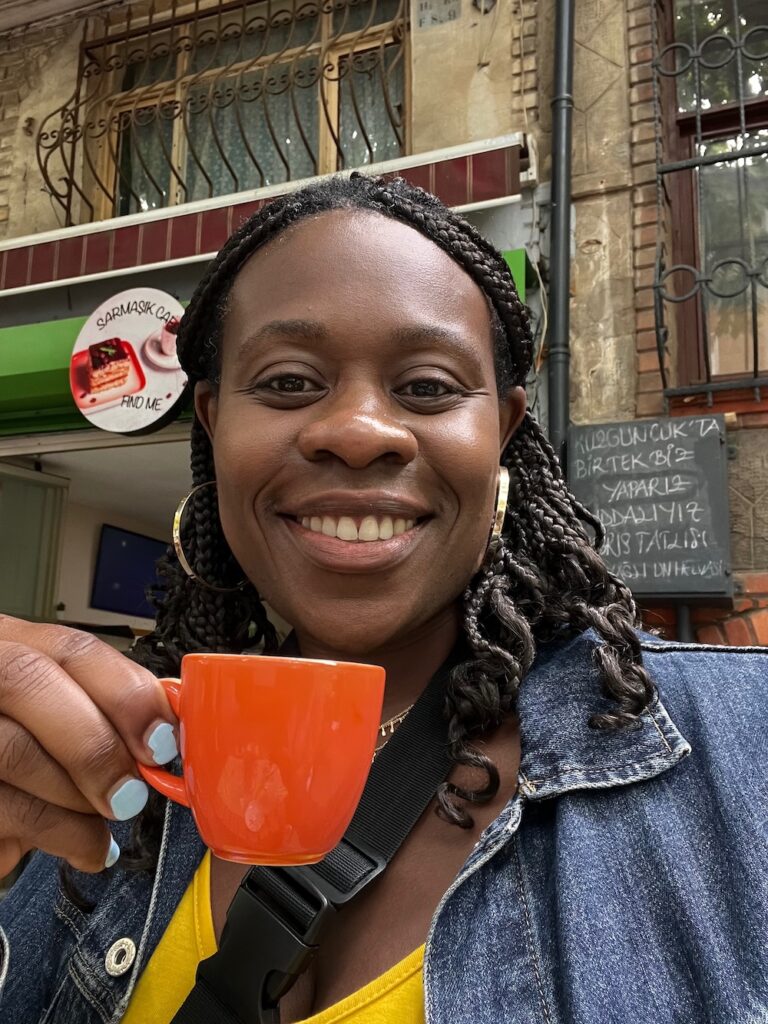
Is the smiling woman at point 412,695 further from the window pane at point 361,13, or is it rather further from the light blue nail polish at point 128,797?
the window pane at point 361,13

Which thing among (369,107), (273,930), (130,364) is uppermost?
(369,107)

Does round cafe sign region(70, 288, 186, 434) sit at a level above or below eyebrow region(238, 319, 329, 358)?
above

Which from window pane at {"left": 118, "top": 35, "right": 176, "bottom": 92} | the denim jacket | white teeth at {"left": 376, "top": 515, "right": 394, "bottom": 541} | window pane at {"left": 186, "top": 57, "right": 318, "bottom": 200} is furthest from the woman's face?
window pane at {"left": 118, "top": 35, "right": 176, "bottom": 92}

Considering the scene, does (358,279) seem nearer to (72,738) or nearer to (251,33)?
(72,738)

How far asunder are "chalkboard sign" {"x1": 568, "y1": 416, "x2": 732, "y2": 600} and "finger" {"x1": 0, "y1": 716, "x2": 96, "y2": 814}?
2655 mm

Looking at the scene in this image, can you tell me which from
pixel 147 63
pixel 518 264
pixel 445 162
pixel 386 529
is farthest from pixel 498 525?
pixel 147 63

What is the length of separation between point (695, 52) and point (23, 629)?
3801 mm

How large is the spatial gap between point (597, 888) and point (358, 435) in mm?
587

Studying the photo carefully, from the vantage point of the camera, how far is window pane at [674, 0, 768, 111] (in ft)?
12.1

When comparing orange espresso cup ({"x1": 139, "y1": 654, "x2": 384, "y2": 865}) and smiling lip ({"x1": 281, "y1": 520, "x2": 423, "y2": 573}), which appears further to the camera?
smiling lip ({"x1": 281, "y1": 520, "x2": 423, "y2": 573})

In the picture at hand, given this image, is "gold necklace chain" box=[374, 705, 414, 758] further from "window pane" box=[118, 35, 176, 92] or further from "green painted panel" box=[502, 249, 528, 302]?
"window pane" box=[118, 35, 176, 92]

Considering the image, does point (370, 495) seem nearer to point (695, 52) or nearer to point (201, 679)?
point (201, 679)

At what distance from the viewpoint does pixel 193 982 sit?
3.33 ft

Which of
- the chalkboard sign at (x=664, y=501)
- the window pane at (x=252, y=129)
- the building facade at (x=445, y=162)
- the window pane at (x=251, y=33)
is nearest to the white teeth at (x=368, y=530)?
the chalkboard sign at (x=664, y=501)
